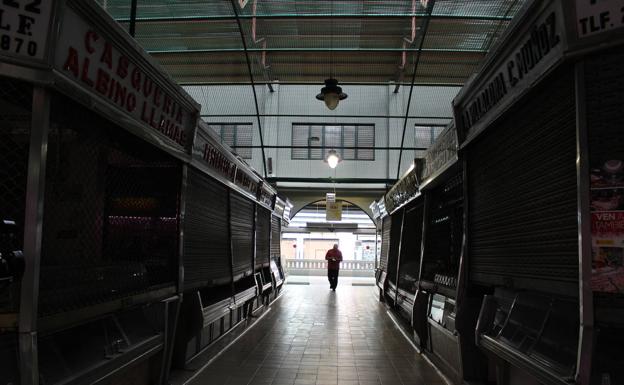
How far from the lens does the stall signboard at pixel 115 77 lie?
2.77m

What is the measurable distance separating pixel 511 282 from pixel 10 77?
3518 mm

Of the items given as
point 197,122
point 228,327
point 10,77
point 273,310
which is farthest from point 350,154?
point 10,77

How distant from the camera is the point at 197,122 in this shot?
5129 millimetres

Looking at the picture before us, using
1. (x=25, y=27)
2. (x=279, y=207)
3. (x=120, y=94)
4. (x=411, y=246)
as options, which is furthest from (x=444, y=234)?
(x=279, y=207)

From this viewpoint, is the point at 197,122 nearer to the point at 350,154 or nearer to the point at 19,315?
the point at 19,315

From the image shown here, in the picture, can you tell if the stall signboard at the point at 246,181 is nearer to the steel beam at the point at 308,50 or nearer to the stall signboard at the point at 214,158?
the stall signboard at the point at 214,158

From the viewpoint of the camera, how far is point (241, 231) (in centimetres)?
826

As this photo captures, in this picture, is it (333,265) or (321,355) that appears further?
(333,265)

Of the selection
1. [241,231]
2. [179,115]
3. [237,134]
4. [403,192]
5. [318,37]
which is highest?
[318,37]

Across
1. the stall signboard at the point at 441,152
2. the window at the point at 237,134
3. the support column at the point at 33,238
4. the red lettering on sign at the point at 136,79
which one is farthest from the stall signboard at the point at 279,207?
the support column at the point at 33,238

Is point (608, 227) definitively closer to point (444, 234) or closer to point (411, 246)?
point (444, 234)

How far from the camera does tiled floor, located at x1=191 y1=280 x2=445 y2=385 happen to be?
16.1 ft

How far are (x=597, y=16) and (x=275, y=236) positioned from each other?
1150cm

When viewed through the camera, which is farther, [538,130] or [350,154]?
[350,154]
